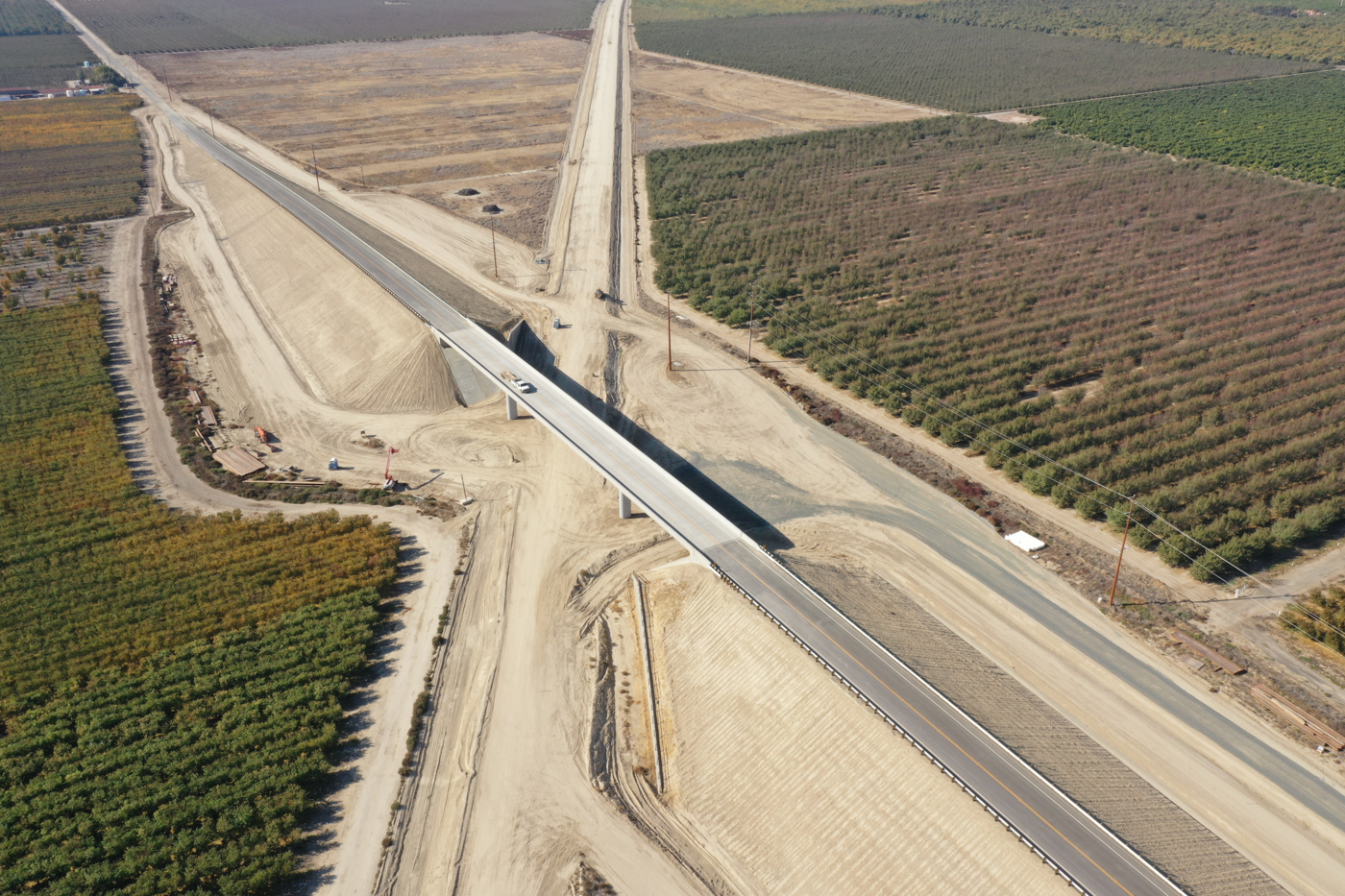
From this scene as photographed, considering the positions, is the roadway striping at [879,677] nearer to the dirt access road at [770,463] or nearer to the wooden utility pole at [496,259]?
the dirt access road at [770,463]

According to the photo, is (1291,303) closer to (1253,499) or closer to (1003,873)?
(1253,499)

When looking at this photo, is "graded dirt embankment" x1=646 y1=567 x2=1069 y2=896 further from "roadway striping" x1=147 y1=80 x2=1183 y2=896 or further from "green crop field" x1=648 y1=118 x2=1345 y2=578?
"green crop field" x1=648 y1=118 x2=1345 y2=578

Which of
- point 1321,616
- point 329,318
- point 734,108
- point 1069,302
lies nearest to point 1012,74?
point 734,108

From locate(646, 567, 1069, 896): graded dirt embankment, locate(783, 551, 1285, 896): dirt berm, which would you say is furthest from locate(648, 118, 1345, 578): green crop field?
locate(646, 567, 1069, 896): graded dirt embankment

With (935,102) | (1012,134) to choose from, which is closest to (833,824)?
(1012,134)

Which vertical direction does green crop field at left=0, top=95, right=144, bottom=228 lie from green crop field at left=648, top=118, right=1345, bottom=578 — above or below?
above

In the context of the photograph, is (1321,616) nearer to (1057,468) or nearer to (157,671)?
(1057,468)
